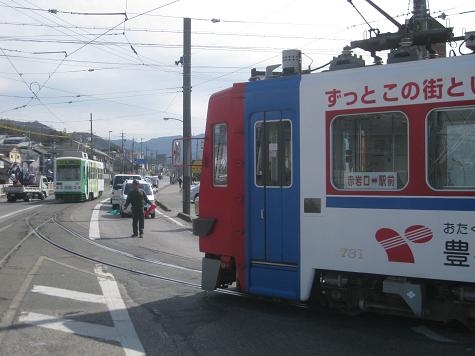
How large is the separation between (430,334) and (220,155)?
341 centimetres

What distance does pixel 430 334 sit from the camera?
6.30 m

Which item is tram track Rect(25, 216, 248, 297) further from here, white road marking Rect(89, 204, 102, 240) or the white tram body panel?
the white tram body panel

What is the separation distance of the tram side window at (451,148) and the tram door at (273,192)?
1601 millimetres

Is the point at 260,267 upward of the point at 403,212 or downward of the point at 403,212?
downward

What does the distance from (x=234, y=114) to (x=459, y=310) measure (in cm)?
352

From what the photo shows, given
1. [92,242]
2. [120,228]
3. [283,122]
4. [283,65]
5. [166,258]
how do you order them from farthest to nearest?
[120,228] < [92,242] < [166,258] < [283,65] < [283,122]

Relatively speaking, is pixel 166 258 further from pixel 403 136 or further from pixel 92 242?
pixel 403 136

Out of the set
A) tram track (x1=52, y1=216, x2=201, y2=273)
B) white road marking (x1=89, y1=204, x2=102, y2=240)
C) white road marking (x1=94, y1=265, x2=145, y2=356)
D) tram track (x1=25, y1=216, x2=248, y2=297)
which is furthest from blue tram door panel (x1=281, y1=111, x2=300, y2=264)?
white road marking (x1=89, y1=204, x2=102, y2=240)

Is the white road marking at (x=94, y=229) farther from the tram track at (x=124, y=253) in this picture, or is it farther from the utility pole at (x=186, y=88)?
the utility pole at (x=186, y=88)

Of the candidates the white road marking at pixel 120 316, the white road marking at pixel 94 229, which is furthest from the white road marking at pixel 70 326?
the white road marking at pixel 94 229

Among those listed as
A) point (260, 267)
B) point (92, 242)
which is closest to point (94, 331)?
point (260, 267)

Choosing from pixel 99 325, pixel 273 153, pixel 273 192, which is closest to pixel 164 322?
pixel 99 325

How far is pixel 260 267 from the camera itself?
283 inches

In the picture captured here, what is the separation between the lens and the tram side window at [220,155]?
25.1 ft
